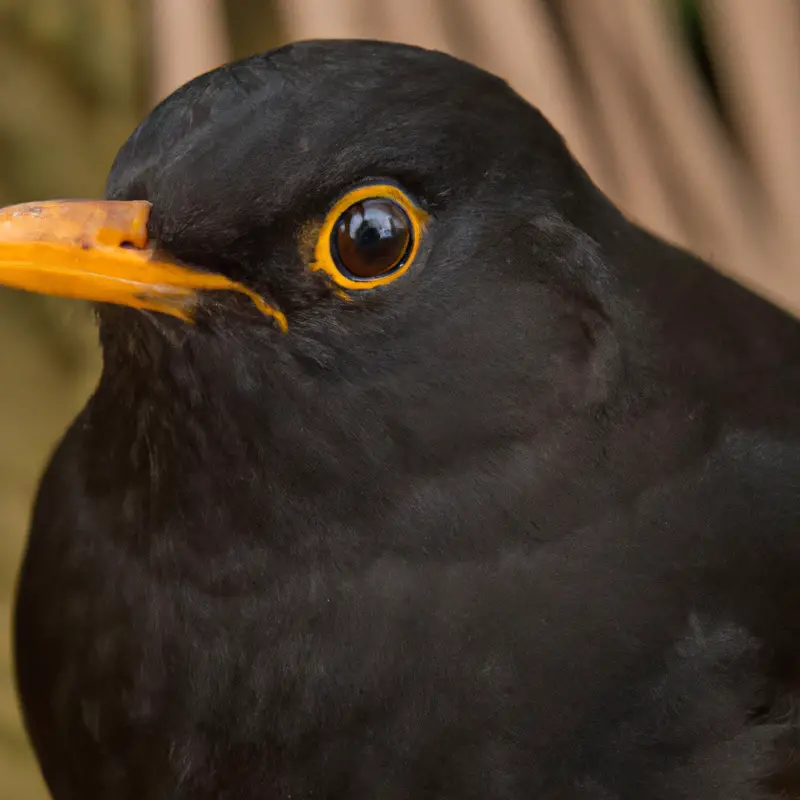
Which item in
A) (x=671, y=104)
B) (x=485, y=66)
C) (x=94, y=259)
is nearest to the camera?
(x=94, y=259)

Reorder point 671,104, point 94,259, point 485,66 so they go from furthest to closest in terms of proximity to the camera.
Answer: point 671,104 < point 485,66 < point 94,259

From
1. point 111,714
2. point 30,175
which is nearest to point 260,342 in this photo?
point 111,714

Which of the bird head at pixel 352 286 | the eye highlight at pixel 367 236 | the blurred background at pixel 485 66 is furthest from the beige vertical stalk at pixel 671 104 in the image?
the eye highlight at pixel 367 236

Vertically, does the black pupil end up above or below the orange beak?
below

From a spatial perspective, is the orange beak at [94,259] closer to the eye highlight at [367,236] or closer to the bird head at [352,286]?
the bird head at [352,286]

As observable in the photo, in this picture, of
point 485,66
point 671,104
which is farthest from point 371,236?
point 671,104

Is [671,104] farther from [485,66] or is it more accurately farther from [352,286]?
[352,286]

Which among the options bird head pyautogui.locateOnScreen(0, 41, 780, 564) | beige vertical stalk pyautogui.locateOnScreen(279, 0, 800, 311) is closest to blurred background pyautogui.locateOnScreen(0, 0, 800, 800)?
beige vertical stalk pyautogui.locateOnScreen(279, 0, 800, 311)

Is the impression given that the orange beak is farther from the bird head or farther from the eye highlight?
the eye highlight
